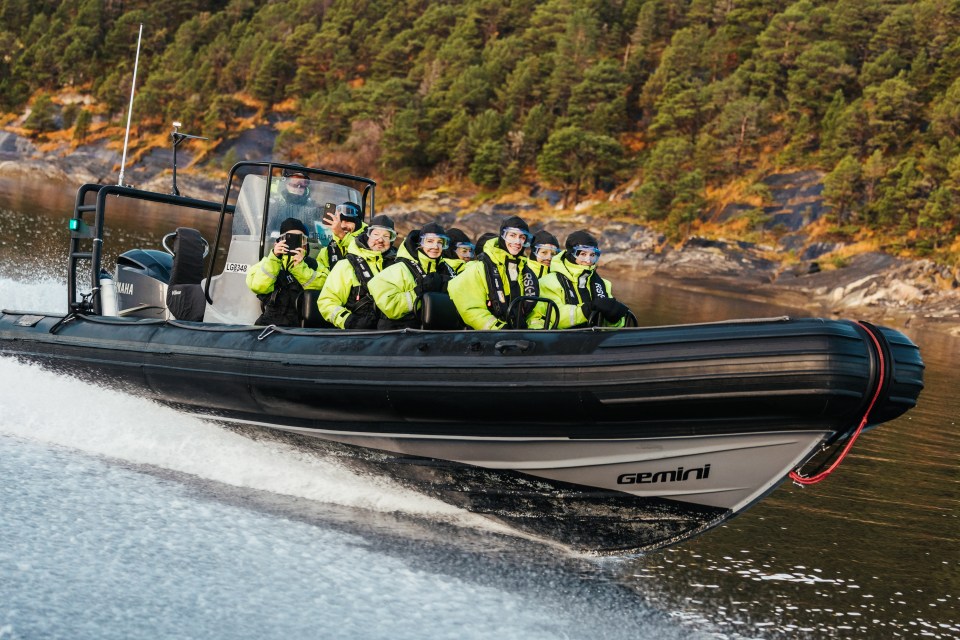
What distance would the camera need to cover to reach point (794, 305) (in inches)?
1033

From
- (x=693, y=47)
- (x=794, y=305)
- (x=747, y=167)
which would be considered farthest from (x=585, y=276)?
(x=693, y=47)

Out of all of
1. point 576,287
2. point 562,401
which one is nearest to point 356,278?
point 576,287

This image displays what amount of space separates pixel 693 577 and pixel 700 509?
0.38 meters

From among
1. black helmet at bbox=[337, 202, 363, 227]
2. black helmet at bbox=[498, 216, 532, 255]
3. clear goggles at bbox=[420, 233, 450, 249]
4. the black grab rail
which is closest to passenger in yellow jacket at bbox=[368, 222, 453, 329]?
clear goggles at bbox=[420, 233, 450, 249]

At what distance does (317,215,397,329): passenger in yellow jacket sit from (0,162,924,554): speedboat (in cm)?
17

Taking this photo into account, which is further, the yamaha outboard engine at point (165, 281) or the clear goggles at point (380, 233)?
the yamaha outboard engine at point (165, 281)

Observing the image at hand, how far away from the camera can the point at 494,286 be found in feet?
16.9

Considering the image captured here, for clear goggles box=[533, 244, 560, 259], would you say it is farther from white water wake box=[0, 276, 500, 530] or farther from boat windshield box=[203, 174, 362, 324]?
boat windshield box=[203, 174, 362, 324]

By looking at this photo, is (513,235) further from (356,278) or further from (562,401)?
(562,401)

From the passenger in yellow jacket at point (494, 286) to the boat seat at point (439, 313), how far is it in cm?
5

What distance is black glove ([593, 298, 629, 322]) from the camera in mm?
4941

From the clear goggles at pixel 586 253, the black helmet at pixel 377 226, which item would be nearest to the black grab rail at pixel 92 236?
the black helmet at pixel 377 226

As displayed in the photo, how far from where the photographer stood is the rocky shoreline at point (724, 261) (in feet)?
83.4

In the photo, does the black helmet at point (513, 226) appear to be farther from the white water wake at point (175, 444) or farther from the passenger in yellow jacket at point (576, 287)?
the white water wake at point (175, 444)
